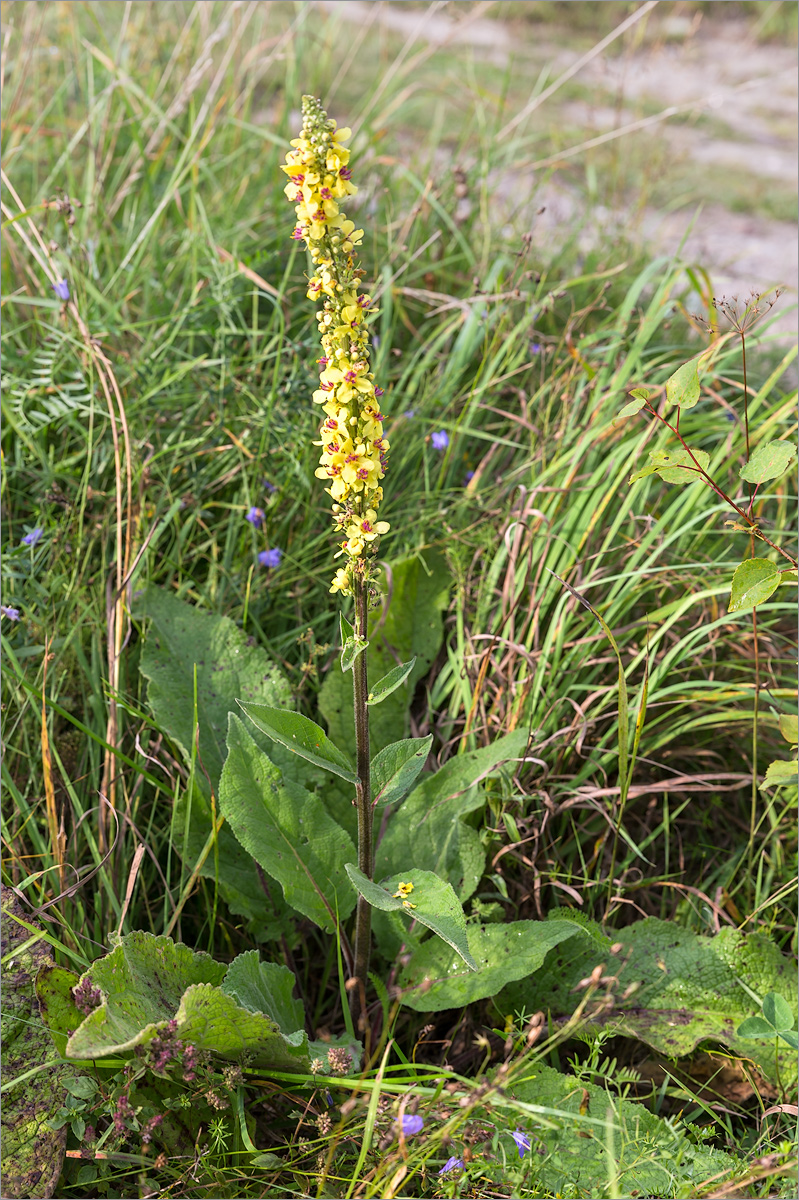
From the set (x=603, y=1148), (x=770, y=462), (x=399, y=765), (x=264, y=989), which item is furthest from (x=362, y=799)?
(x=770, y=462)

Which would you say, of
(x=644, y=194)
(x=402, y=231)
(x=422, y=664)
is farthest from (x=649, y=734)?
(x=644, y=194)

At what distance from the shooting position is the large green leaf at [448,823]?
1.75 meters

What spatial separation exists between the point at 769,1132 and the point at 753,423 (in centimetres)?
159

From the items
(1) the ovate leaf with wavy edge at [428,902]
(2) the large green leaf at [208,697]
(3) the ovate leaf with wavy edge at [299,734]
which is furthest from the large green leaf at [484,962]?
(3) the ovate leaf with wavy edge at [299,734]

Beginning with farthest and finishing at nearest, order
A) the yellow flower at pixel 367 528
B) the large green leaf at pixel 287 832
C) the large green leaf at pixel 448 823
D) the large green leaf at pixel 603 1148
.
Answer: the large green leaf at pixel 448 823
the large green leaf at pixel 287 832
the large green leaf at pixel 603 1148
the yellow flower at pixel 367 528

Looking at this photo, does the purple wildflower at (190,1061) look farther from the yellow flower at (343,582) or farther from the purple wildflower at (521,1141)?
the yellow flower at (343,582)

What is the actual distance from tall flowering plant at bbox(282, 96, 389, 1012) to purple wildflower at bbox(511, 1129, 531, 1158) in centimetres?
73

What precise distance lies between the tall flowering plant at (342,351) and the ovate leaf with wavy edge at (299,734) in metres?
0.12

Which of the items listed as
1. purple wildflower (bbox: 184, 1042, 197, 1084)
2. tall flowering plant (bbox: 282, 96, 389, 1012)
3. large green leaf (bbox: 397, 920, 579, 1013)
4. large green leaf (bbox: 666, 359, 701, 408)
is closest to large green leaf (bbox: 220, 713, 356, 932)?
large green leaf (bbox: 397, 920, 579, 1013)

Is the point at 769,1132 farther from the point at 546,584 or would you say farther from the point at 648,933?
the point at 546,584

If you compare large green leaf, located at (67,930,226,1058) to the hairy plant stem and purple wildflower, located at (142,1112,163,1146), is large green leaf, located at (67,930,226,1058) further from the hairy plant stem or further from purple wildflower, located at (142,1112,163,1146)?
the hairy plant stem

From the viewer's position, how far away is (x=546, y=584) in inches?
80.0

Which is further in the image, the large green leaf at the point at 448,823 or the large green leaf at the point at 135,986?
the large green leaf at the point at 448,823

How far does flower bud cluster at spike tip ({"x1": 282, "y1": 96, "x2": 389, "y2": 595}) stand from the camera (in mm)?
1153
